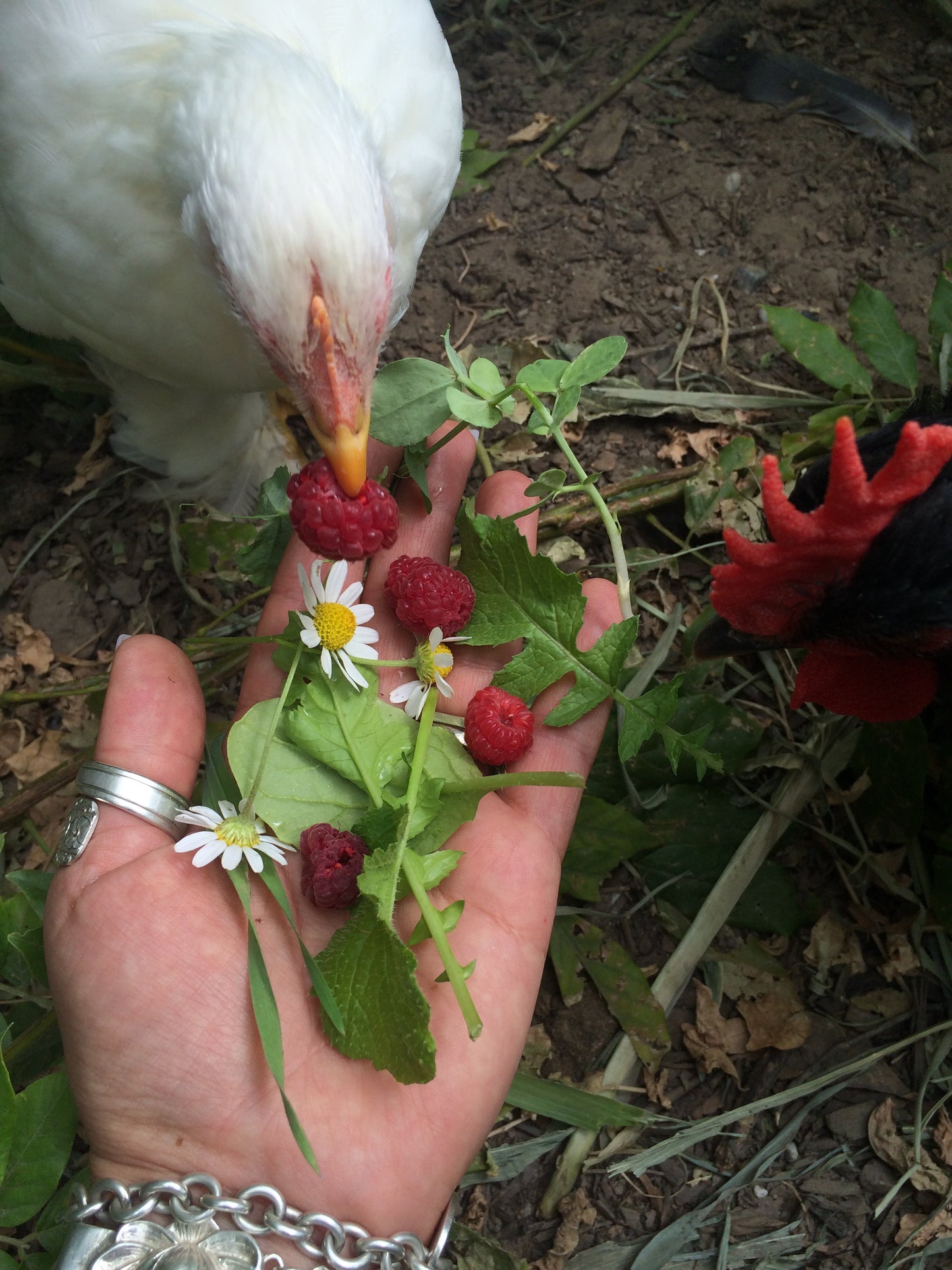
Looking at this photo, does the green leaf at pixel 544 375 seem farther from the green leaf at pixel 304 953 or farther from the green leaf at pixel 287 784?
the green leaf at pixel 304 953

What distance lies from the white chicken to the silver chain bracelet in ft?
3.44

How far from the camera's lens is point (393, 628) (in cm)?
181

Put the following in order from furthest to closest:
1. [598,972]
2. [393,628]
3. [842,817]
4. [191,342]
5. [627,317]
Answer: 1. [627,317]
2. [842,817]
3. [598,972]
4. [393,628]
5. [191,342]

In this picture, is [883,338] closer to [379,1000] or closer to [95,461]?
[379,1000]

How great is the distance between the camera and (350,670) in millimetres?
1604

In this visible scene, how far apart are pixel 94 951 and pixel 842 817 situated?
1602 millimetres

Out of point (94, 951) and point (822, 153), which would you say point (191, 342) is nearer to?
point (94, 951)

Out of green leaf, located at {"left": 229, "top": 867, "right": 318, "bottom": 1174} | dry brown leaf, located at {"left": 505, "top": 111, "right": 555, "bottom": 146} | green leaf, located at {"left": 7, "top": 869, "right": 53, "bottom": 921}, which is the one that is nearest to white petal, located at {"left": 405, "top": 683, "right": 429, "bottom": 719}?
green leaf, located at {"left": 229, "top": 867, "right": 318, "bottom": 1174}

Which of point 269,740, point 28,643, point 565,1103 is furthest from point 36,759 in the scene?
point 565,1103

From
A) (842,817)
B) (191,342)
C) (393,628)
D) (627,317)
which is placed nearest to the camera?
(191,342)

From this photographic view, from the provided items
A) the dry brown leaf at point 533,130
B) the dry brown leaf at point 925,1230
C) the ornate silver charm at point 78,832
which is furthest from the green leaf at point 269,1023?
the dry brown leaf at point 533,130

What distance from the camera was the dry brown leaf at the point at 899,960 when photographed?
196 centimetres

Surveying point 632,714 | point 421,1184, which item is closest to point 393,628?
point 632,714

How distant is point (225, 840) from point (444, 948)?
1.25 feet
